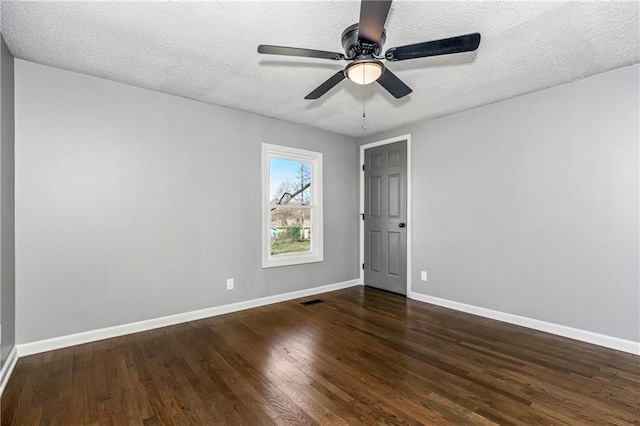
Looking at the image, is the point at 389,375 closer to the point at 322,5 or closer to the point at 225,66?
the point at 322,5

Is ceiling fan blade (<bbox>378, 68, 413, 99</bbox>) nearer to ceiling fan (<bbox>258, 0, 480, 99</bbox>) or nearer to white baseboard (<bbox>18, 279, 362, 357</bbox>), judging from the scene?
ceiling fan (<bbox>258, 0, 480, 99</bbox>)

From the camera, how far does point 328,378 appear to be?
7.16ft

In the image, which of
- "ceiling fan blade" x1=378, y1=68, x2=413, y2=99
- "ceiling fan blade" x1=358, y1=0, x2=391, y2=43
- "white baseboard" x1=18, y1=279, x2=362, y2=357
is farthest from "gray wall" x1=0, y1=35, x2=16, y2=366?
"ceiling fan blade" x1=378, y1=68, x2=413, y2=99

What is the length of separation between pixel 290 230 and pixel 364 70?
2.77 metres

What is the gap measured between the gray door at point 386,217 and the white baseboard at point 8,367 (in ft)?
13.3

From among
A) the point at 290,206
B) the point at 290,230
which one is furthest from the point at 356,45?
the point at 290,230

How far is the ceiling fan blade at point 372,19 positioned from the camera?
1.46m

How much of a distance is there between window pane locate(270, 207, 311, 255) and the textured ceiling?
5.41 feet

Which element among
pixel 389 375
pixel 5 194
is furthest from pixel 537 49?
pixel 5 194

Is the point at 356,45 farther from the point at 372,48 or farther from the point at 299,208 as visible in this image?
the point at 299,208

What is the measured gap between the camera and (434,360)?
2453 millimetres

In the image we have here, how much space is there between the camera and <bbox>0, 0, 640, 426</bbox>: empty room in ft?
6.38

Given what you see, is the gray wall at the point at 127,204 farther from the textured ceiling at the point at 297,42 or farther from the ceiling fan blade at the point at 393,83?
the ceiling fan blade at the point at 393,83

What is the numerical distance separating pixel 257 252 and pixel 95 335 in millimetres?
1800
